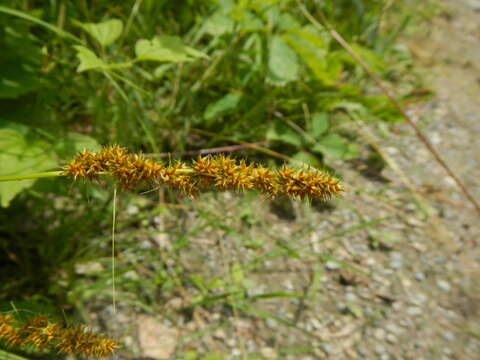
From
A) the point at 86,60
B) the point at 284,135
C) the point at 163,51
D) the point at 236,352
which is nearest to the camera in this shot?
the point at 86,60

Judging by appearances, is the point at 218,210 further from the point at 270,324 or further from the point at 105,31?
the point at 105,31

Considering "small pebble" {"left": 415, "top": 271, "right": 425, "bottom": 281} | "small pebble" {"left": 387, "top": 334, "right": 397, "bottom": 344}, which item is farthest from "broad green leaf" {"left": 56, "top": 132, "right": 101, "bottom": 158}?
"small pebble" {"left": 415, "top": 271, "right": 425, "bottom": 281}

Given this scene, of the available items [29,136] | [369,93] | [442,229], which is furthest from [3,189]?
[369,93]

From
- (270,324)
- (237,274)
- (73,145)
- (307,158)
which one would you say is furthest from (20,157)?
(307,158)

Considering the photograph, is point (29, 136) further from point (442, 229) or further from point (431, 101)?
point (431, 101)

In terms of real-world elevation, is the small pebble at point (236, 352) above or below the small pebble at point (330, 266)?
below

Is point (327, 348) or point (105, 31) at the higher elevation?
point (105, 31)

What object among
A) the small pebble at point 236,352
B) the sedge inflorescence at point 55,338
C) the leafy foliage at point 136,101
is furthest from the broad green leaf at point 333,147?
the sedge inflorescence at point 55,338

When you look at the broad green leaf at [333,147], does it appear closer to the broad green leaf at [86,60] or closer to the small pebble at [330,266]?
the small pebble at [330,266]
